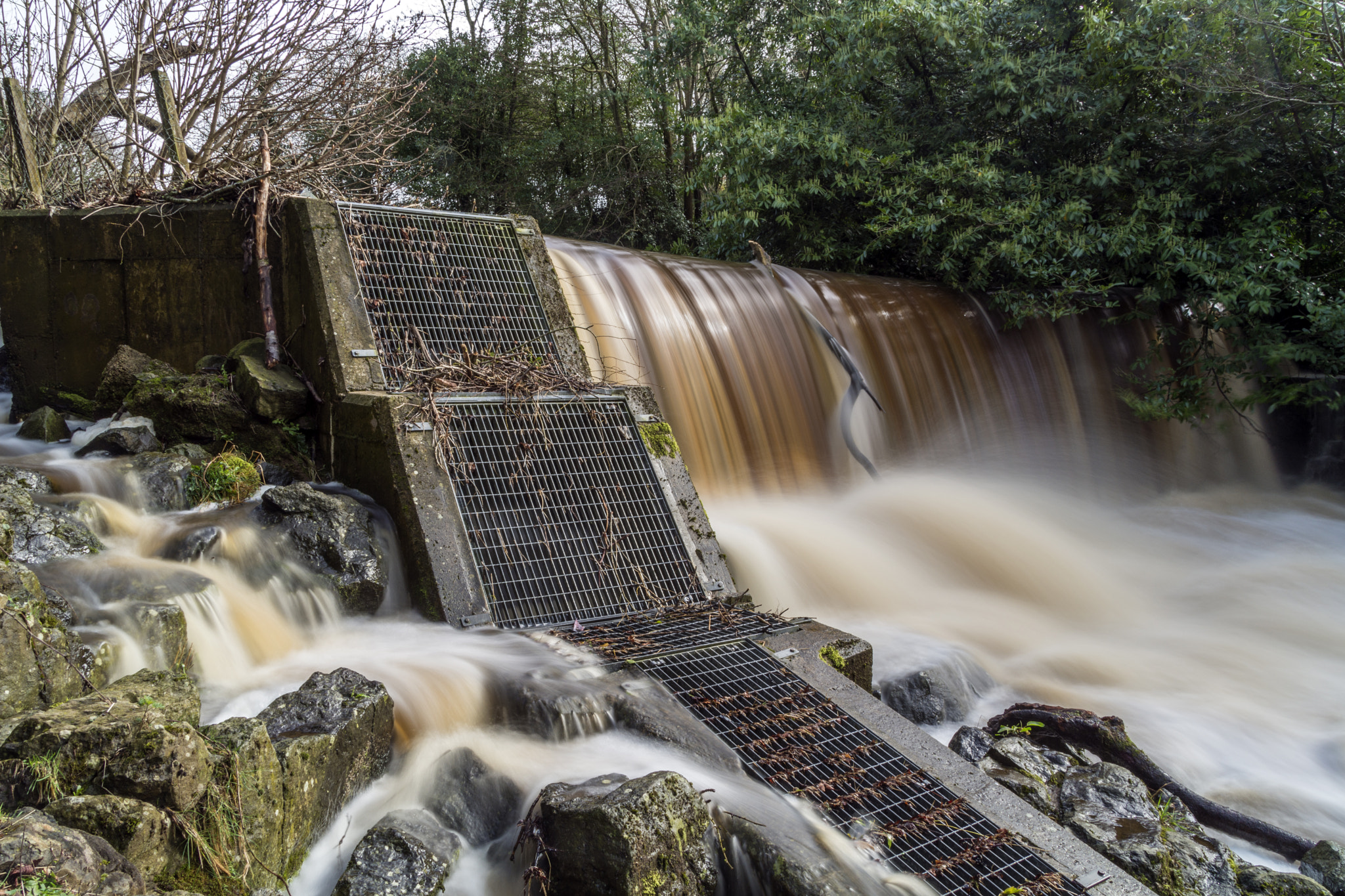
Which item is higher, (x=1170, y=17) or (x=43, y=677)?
(x=1170, y=17)

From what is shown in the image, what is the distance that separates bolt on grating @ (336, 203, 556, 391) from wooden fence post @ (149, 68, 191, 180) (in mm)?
2744

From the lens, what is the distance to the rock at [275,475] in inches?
227

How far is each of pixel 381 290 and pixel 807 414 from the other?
383 centimetres

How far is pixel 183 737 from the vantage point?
2.55 metres

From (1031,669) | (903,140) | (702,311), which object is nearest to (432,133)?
(903,140)

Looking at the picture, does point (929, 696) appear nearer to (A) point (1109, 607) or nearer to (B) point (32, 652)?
(A) point (1109, 607)

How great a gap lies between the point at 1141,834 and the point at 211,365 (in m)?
6.14

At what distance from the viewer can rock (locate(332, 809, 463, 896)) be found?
2.75m

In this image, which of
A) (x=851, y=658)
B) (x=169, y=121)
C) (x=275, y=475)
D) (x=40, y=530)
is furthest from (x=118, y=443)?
(x=851, y=658)

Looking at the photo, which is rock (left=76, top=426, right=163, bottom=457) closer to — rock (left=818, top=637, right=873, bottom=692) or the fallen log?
rock (left=818, top=637, right=873, bottom=692)

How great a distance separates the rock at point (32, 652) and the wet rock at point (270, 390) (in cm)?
261

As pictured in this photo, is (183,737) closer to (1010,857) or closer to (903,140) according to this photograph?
(1010,857)

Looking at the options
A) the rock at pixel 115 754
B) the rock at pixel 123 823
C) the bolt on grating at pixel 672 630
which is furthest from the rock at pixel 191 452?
the rock at pixel 123 823

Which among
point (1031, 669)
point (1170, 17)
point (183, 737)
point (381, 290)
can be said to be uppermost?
point (1170, 17)
